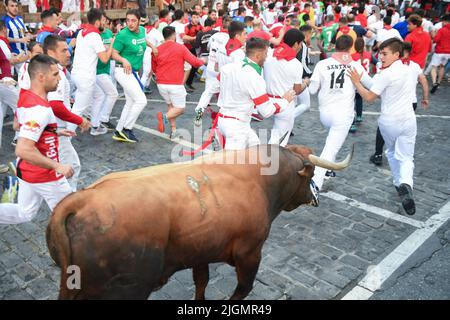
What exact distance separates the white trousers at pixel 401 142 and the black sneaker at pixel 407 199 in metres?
0.10

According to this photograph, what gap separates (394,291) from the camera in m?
4.56

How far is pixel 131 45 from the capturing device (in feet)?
28.6

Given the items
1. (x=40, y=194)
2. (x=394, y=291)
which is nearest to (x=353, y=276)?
(x=394, y=291)

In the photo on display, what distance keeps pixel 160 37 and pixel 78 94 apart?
4.55 metres

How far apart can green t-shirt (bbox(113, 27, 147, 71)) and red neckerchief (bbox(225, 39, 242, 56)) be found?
1.87 m

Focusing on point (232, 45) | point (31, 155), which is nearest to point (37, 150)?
point (31, 155)

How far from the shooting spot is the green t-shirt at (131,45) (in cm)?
867

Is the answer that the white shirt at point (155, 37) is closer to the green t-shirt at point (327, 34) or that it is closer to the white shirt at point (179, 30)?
the white shirt at point (179, 30)

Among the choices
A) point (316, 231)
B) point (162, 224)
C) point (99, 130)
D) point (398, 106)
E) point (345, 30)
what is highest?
point (345, 30)

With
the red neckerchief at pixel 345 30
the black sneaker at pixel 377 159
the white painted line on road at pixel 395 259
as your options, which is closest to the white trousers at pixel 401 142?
the white painted line on road at pixel 395 259

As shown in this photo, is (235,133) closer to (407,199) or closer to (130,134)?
(407,199)

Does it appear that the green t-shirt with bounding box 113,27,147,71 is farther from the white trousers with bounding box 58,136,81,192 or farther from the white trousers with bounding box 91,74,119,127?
the white trousers with bounding box 58,136,81,192

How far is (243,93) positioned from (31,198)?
3.07 m
